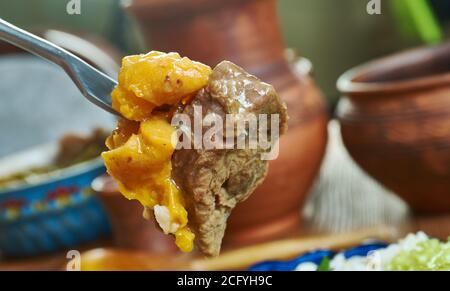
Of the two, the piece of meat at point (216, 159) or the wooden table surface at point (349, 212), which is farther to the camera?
the wooden table surface at point (349, 212)

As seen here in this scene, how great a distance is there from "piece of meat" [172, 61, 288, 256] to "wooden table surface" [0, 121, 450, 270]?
14.9 inches

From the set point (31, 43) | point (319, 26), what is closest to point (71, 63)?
point (31, 43)

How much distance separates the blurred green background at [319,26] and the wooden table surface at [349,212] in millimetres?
1144

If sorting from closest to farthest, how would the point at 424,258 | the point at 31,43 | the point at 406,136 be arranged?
the point at 31,43, the point at 424,258, the point at 406,136

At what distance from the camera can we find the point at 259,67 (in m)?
0.96

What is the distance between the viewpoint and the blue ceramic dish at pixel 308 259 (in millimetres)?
767

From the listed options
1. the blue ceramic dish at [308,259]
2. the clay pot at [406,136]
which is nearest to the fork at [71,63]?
the blue ceramic dish at [308,259]

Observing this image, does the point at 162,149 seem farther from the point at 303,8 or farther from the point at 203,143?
the point at 303,8

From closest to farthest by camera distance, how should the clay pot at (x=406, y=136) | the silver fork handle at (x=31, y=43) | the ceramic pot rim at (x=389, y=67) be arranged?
the silver fork handle at (x=31, y=43)
the clay pot at (x=406, y=136)
the ceramic pot rim at (x=389, y=67)

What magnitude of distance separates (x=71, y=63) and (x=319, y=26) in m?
1.88

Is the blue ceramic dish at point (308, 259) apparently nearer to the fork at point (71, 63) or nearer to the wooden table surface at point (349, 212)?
the wooden table surface at point (349, 212)

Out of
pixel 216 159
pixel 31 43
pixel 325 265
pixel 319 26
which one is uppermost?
pixel 319 26

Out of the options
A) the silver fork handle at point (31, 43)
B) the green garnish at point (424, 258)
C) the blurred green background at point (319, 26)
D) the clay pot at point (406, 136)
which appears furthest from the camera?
the blurred green background at point (319, 26)

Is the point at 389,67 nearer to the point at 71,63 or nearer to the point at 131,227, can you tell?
the point at 131,227
